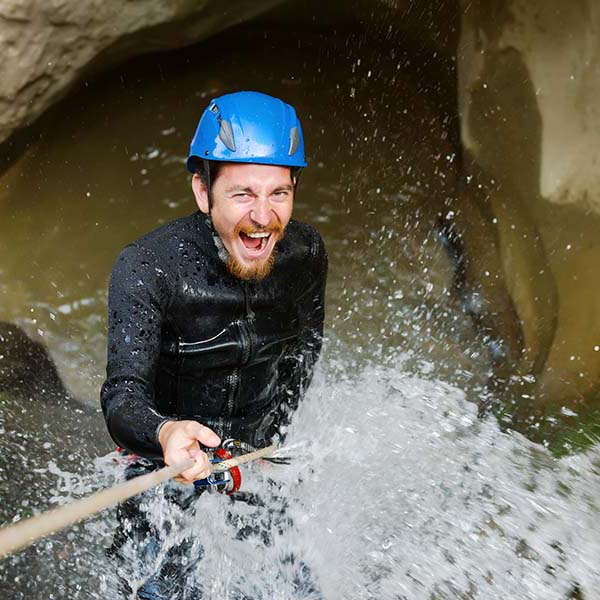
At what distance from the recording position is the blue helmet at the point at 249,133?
Answer: 7.08 feet

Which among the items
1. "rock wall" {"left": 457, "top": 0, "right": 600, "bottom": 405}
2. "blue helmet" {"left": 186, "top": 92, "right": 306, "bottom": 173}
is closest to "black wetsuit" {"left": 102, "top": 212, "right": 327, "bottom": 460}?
"blue helmet" {"left": 186, "top": 92, "right": 306, "bottom": 173}

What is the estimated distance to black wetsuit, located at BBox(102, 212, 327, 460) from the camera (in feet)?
6.72

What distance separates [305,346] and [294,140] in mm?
717

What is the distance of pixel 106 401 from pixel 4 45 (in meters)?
1.86

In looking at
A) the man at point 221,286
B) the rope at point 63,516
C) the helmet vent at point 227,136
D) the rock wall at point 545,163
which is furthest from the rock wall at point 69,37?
the rope at point 63,516

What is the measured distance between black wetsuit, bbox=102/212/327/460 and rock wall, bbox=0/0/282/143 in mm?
1436

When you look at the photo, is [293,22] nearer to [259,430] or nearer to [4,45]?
[4,45]

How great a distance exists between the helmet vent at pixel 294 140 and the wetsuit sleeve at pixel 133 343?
0.45m

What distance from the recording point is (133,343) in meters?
2.06

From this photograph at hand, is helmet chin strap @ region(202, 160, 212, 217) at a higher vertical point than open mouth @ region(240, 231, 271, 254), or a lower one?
higher

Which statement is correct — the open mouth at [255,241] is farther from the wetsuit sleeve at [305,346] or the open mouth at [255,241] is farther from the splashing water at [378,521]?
the splashing water at [378,521]

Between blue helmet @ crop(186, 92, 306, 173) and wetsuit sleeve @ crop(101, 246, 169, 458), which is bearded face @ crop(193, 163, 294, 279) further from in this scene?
wetsuit sleeve @ crop(101, 246, 169, 458)

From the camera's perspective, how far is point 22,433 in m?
3.34

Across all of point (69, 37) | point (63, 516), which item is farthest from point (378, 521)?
point (69, 37)
